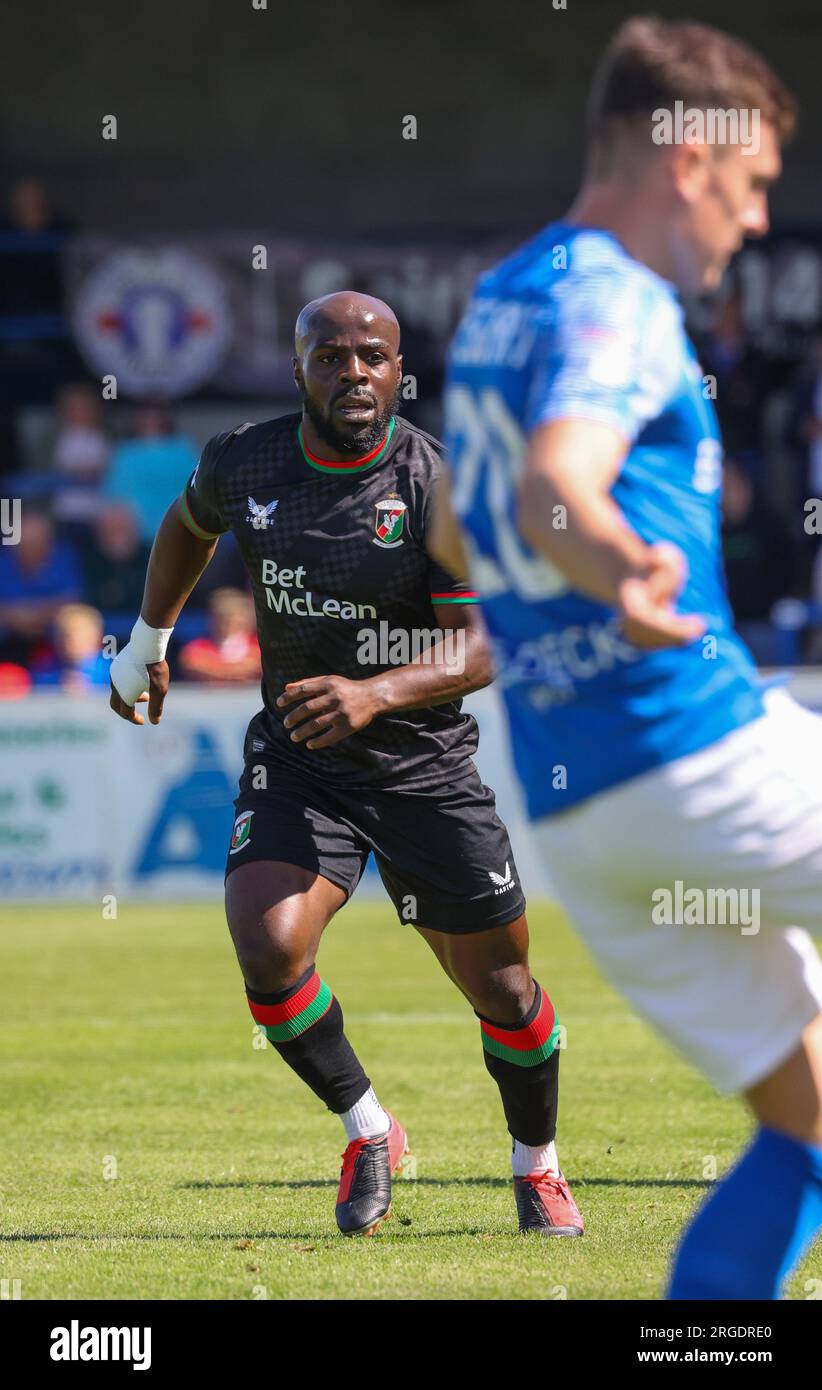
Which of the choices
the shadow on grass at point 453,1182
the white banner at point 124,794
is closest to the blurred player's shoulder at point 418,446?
the shadow on grass at point 453,1182

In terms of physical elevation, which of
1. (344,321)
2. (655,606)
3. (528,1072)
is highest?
(655,606)

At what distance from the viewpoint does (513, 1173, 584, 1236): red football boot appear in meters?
5.18

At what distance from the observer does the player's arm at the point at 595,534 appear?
2.82 metres

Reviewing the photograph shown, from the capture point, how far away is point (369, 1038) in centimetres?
873

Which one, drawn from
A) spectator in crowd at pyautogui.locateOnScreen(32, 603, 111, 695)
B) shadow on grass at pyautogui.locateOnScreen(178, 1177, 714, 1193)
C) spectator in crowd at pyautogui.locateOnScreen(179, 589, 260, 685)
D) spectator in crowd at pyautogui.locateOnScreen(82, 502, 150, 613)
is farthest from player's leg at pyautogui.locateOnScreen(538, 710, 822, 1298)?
spectator in crowd at pyautogui.locateOnScreen(82, 502, 150, 613)

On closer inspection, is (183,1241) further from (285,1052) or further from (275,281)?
(275,281)

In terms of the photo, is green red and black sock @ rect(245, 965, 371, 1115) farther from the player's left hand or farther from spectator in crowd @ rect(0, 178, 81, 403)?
spectator in crowd @ rect(0, 178, 81, 403)

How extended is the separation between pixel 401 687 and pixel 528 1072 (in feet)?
3.76

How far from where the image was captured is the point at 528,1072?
5.37m

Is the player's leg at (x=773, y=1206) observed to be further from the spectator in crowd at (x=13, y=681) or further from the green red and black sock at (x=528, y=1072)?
the spectator in crowd at (x=13, y=681)

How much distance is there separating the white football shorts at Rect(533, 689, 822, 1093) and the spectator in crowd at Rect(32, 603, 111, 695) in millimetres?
11693

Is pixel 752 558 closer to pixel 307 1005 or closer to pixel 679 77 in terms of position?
pixel 307 1005

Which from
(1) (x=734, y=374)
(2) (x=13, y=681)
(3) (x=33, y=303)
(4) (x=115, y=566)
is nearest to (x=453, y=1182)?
(2) (x=13, y=681)
